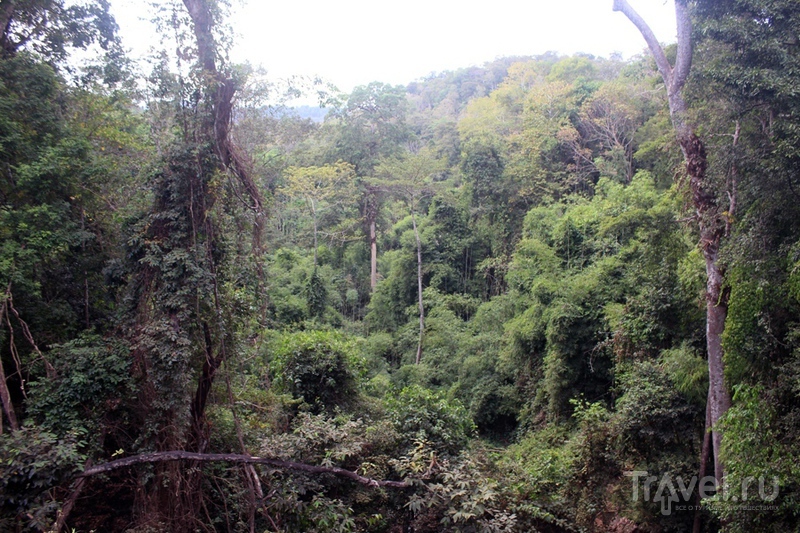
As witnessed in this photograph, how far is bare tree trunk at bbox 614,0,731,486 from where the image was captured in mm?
6395

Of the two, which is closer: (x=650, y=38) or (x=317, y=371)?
(x=650, y=38)

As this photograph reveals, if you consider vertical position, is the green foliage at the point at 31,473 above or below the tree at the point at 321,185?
below

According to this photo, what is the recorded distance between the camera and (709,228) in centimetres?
641

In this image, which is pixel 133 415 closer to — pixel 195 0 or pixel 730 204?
pixel 195 0

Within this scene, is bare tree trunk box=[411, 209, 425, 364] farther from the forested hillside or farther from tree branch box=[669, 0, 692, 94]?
tree branch box=[669, 0, 692, 94]

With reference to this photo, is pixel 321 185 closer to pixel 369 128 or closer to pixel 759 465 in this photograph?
pixel 369 128

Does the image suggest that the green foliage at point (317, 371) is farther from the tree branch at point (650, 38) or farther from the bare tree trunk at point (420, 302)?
the bare tree trunk at point (420, 302)

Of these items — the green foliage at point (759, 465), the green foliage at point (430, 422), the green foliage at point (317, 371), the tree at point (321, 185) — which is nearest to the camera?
the green foliage at point (759, 465)

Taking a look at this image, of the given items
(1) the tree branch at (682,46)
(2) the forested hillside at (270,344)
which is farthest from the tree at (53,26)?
(1) the tree branch at (682,46)

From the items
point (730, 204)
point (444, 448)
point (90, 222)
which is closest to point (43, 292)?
point (90, 222)

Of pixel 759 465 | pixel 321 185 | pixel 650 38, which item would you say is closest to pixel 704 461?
pixel 759 465

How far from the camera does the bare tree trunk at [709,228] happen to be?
6395 mm

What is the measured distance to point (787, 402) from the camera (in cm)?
514

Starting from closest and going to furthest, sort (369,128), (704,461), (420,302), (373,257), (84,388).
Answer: (84,388)
(704,461)
(420,302)
(373,257)
(369,128)
